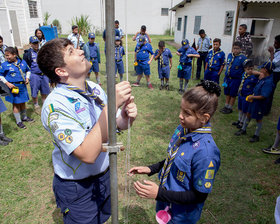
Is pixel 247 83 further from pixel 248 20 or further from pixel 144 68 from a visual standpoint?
pixel 248 20

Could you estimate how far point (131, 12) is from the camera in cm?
2709

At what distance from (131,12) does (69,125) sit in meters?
28.2

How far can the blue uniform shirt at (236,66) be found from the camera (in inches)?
227

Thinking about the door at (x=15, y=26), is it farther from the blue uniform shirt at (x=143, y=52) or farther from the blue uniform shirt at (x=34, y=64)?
the blue uniform shirt at (x=34, y=64)

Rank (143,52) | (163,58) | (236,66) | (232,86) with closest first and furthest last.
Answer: (236,66) → (232,86) → (163,58) → (143,52)

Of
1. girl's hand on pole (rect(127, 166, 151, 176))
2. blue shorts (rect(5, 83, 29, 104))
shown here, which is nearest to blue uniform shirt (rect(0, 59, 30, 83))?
blue shorts (rect(5, 83, 29, 104))

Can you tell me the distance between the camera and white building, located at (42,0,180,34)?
25.5 meters

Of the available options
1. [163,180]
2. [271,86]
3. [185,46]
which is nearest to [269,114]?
[271,86]

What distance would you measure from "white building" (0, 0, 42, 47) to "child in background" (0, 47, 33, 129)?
33.6 ft

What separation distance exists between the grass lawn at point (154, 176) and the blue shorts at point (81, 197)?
121cm

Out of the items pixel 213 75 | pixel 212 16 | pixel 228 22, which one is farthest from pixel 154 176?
pixel 212 16

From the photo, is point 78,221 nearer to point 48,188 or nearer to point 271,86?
point 48,188

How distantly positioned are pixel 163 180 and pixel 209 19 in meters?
14.2

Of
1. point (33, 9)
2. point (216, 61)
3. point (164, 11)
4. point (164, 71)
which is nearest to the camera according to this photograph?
point (216, 61)
